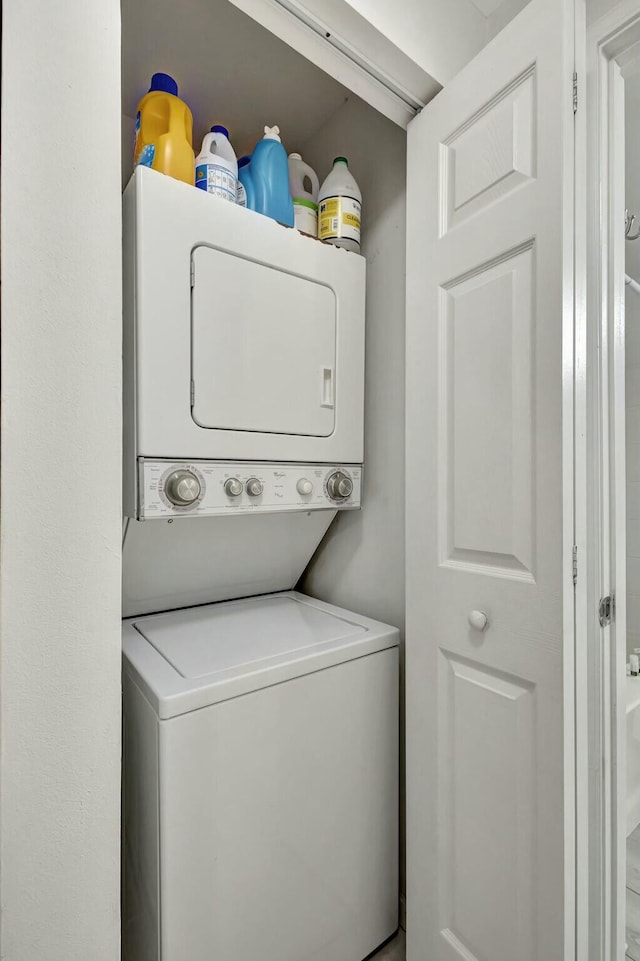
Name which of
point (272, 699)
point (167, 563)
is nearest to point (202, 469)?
point (167, 563)

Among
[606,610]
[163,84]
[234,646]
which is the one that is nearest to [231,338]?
[163,84]

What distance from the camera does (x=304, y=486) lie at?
161 centimetres

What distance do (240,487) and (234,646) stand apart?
482mm

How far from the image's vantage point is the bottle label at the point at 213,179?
1421 millimetres

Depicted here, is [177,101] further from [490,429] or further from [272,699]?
[272,699]

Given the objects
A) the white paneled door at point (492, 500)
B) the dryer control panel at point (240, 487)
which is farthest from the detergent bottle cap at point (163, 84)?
the dryer control panel at point (240, 487)

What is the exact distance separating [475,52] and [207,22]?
874mm

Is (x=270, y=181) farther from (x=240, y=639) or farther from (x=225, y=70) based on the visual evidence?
(x=240, y=639)

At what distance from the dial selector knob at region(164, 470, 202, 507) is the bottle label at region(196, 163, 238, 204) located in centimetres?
83

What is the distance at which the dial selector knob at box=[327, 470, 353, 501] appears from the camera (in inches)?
66.6

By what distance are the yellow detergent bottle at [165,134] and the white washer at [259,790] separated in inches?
55.1

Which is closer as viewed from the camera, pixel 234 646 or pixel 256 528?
pixel 234 646

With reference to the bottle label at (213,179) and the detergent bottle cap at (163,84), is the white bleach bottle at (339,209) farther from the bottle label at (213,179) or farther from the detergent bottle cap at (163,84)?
the detergent bottle cap at (163,84)

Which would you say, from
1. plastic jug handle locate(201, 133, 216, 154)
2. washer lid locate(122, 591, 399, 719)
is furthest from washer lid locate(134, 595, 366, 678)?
plastic jug handle locate(201, 133, 216, 154)
